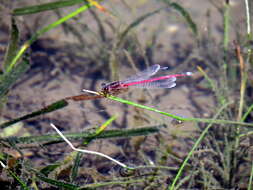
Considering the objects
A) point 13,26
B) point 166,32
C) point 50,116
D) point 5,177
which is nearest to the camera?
point 5,177

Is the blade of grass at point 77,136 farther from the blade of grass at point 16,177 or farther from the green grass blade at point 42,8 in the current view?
the green grass blade at point 42,8

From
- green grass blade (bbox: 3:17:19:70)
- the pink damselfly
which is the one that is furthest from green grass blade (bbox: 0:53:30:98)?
the pink damselfly

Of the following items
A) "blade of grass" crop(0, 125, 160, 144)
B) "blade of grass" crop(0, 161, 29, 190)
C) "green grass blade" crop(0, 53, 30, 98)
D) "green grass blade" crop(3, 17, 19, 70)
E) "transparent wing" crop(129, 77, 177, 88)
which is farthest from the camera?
"green grass blade" crop(3, 17, 19, 70)

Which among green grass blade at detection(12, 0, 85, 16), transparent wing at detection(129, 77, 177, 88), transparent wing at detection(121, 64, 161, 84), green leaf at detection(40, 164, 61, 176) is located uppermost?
green grass blade at detection(12, 0, 85, 16)

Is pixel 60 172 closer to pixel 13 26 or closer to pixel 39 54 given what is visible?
pixel 13 26

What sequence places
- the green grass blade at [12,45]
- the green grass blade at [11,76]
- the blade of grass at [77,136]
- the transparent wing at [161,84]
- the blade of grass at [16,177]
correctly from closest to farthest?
the blade of grass at [16,177]
the transparent wing at [161,84]
the blade of grass at [77,136]
the green grass blade at [11,76]
the green grass blade at [12,45]

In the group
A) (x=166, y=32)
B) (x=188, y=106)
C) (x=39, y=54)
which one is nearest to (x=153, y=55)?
(x=166, y=32)

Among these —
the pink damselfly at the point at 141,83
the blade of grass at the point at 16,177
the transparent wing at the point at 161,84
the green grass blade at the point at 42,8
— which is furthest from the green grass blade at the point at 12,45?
the transparent wing at the point at 161,84

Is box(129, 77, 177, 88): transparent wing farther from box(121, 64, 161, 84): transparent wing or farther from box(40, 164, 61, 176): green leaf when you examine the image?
box(40, 164, 61, 176): green leaf

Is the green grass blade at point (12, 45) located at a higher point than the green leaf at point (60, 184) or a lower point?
higher
